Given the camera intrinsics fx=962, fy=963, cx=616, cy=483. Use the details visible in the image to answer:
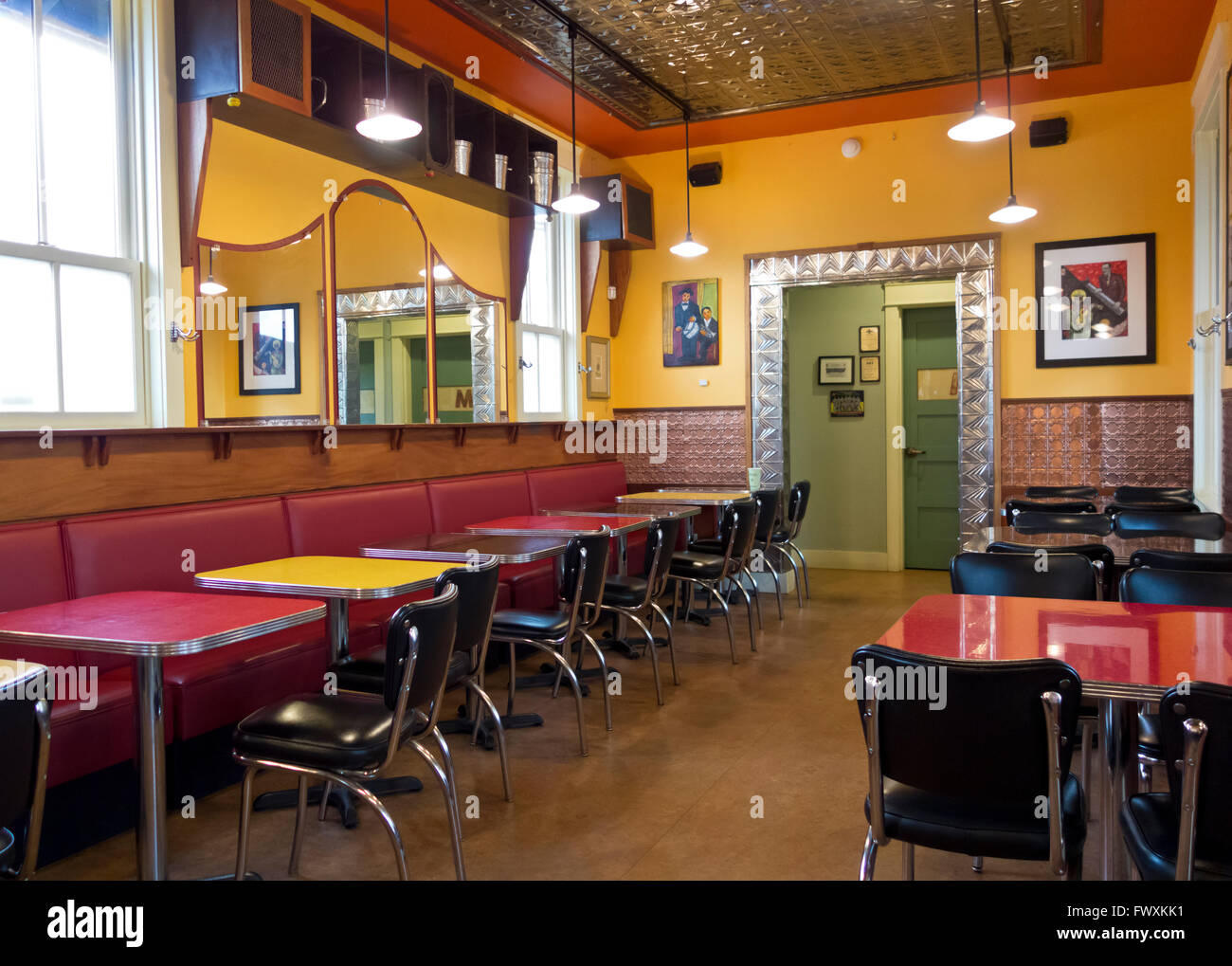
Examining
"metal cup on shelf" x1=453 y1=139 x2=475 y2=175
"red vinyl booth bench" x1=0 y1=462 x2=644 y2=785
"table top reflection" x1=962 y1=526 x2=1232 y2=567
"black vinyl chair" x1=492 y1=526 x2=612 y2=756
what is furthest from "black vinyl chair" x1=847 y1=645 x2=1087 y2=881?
"metal cup on shelf" x1=453 y1=139 x2=475 y2=175

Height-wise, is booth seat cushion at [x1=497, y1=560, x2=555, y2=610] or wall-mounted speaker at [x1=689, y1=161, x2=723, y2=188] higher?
wall-mounted speaker at [x1=689, y1=161, x2=723, y2=188]

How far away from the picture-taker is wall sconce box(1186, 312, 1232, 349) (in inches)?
197

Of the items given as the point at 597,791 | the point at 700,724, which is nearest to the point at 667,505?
the point at 700,724

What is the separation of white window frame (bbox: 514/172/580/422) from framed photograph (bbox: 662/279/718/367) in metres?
0.88

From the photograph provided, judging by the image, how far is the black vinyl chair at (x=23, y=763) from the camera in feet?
5.88

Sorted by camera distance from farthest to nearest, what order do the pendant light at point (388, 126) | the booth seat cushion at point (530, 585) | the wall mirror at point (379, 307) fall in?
the wall mirror at point (379, 307)
the booth seat cushion at point (530, 585)
the pendant light at point (388, 126)

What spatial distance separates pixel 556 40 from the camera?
239 inches

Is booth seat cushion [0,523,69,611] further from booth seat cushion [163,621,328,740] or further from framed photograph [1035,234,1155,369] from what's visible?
framed photograph [1035,234,1155,369]

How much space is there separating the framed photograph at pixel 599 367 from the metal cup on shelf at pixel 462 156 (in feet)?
7.94

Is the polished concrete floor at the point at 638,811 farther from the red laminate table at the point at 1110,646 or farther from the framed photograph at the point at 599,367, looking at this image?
the framed photograph at the point at 599,367

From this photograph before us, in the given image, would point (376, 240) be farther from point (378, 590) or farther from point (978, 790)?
point (978, 790)

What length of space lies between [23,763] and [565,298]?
6760mm

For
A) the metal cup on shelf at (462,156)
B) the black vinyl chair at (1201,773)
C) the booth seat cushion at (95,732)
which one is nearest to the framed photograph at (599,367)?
the metal cup on shelf at (462,156)

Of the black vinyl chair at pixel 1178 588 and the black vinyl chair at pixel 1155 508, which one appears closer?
the black vinyl chair at pixel 1178 588
